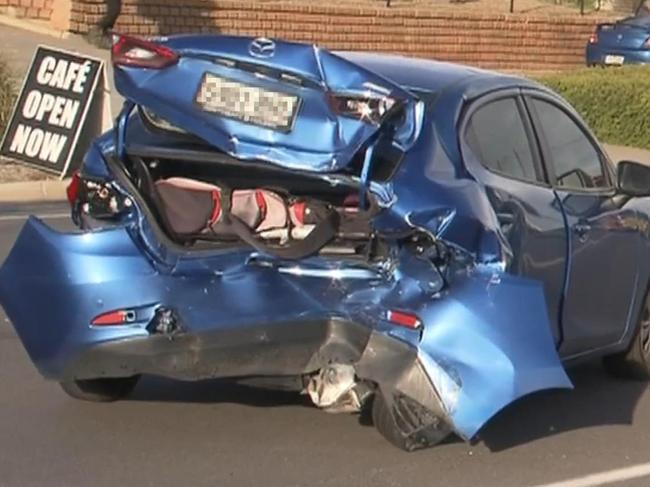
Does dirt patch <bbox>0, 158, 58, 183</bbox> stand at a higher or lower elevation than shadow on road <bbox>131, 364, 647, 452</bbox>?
lower

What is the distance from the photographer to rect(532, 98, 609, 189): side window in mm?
7461

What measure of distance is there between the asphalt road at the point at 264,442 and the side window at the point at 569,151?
1.08 meters

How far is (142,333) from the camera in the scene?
643 cm

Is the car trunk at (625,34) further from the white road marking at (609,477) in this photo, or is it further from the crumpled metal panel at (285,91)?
the crumpled metal panel at (285,91)

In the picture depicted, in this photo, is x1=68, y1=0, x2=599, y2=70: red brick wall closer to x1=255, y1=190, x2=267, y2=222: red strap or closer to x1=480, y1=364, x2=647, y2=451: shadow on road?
x1=480, y1=364, x2=647, y2=451: shadow on road

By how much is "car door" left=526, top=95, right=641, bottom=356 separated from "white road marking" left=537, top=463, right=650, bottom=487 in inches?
28.4

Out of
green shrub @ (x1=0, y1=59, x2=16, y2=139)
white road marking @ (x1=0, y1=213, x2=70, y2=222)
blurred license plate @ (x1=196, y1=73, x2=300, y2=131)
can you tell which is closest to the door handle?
blurred license plate @ (x1=196, y1=73, x2=300, y2=131)

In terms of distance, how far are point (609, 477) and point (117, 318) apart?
6.89 feet

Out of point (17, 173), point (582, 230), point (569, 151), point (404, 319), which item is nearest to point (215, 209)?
point (404, 319)

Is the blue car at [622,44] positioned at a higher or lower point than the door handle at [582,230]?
lower

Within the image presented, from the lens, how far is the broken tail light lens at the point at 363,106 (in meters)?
6.20

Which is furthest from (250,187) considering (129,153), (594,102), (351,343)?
(594,102)

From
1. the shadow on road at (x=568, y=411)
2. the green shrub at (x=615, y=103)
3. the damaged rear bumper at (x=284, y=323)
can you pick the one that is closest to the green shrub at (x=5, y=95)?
the green shrub at (x=615, y=103)

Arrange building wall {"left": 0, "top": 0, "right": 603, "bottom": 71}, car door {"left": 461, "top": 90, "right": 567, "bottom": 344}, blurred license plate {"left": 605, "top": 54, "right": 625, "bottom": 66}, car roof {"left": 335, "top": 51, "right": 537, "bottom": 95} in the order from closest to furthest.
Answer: car door {"left": 461, "top": 90, "right": 567, "bottom": 344}, car roof {"left": 335, "top": 51, "right": 537, "bottom": 95}, building wall {"left": 0, "top": 0, "right": 603, "bottom": 71}, blurred license plate {"left": 605, "top": 54, "right": 625, "bottom": 66}
